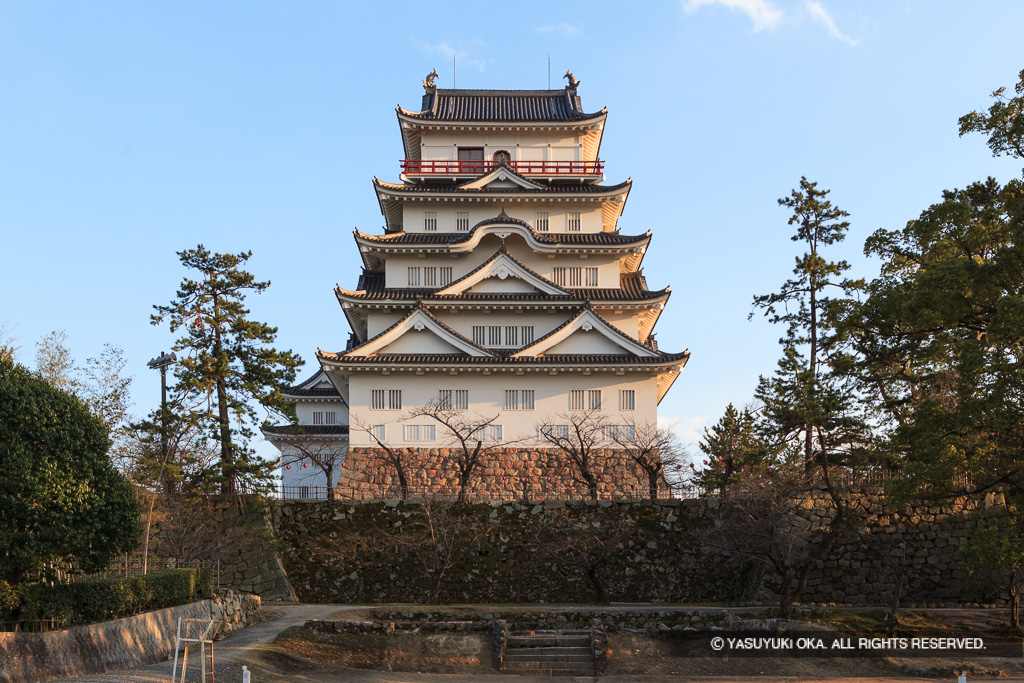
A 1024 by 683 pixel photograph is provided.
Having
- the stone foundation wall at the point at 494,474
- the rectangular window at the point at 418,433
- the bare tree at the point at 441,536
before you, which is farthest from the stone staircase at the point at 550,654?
the rectangular window at the point at 418,433

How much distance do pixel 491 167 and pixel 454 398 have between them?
36.0 ft

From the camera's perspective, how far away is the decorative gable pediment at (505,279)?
113ft

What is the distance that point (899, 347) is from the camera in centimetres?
2003

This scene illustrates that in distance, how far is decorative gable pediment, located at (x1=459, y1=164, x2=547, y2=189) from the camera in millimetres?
37125

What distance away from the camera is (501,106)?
40094mm

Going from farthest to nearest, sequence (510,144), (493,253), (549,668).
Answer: (510,144), (493,253), (549,668)

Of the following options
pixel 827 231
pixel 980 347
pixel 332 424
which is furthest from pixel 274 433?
pixel 980 347

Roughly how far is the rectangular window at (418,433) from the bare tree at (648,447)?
6341mm

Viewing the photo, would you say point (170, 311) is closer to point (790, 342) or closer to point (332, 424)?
point (332, 424)

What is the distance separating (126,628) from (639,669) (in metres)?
Answer: 10.2

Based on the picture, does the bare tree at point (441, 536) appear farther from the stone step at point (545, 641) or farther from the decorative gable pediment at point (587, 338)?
the decorative gable pediment at point (587, 338)

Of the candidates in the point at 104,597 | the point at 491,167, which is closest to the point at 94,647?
the point at 104,597

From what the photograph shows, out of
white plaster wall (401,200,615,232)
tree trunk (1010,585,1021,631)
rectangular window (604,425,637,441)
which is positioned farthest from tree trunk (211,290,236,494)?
tree trunk (1010,585,1021,631)

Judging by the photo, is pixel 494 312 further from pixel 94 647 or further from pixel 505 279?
pixel 94 647
